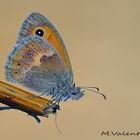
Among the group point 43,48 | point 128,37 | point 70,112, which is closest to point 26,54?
point 43,48

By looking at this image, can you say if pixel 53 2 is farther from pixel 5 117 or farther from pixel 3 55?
pixel 5 117
